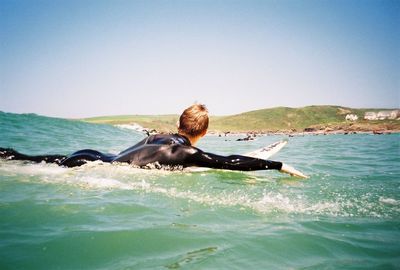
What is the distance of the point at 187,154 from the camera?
5969mm

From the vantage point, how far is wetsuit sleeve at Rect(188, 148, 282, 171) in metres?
5.80

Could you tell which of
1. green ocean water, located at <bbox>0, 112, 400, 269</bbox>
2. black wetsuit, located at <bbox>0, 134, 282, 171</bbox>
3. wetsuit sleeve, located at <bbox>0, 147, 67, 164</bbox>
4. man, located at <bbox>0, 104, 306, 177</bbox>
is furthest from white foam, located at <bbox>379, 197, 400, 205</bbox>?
wetsuit sleeve, located at <bbox>0, 147, 67, 164</bbox>

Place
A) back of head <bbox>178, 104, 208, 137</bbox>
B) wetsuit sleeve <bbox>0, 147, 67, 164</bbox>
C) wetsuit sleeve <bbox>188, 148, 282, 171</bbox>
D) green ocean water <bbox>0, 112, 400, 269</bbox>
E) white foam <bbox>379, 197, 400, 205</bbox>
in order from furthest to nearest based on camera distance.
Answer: wetsuit sleeve <bbox>0, 147, 67, 164</bbox>, back of head <bbox>178, 104, 208, 137</bbox>, wetsuit sleeve <bbox>188, 148, 282, 171</bbox>, white foam <bbox>379, 197, 400, 205</bbox>, green ocean water <bbox>0, 112, 400, 269</bbox>

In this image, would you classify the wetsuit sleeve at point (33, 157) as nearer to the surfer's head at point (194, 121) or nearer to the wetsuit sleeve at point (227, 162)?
the surfer's head at point (194, 121)

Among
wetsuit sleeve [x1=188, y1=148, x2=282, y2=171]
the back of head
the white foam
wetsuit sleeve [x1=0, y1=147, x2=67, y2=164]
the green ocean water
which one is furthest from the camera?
wetsuit sleeve [x1=0, y1=147, x2=67, y2=164]

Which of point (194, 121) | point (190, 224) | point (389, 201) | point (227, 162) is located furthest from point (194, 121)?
point (389, 201)

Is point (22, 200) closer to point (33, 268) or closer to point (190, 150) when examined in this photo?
point (33, 268)

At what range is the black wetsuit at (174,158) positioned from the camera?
5.86 meters

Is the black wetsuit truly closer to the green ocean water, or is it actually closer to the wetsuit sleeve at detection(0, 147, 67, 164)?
the green ocean water

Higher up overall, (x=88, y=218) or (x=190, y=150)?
(x=190, y=150)

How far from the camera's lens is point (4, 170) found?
658cm

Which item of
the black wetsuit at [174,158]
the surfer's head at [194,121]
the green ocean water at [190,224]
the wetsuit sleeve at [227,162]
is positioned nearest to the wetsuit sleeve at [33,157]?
the black wetsuit at [174,158]

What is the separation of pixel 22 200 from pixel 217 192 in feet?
9.68

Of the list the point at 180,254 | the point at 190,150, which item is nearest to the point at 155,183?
the point at 190,150
